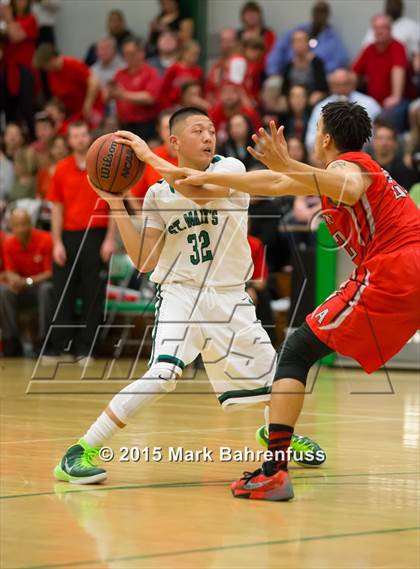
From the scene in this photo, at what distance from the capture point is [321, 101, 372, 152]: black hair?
228 inches

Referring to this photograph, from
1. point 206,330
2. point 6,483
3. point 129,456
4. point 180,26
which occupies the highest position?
point 206,330

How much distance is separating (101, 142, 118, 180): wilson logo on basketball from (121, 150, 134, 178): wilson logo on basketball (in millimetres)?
72

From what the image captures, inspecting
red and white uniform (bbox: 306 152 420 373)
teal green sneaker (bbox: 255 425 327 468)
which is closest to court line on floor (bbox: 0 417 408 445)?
teal green sneaker (bbox: 255 425 327 468)

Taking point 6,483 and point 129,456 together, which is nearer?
point 6,483

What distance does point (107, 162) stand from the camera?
20.4ft

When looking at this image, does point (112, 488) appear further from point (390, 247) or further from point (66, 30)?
point (66, 30)

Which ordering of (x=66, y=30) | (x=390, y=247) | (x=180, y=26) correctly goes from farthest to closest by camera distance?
(x=66, y=30)
(x=180, y=26)
(x=390, y=247)

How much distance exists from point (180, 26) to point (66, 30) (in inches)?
131

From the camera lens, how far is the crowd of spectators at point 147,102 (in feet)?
43.3

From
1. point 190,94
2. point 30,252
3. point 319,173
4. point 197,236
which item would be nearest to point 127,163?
point 197,236

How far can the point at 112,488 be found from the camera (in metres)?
5.74

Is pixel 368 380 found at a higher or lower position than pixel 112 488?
lower

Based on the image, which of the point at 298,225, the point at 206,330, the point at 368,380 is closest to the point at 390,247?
the point at 206,330

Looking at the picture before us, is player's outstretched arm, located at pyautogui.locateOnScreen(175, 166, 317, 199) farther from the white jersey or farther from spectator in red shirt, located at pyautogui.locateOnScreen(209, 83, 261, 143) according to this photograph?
spectator in red shirt, located at pyautogui.locateOnScreen(209, 83, 261, 143)
